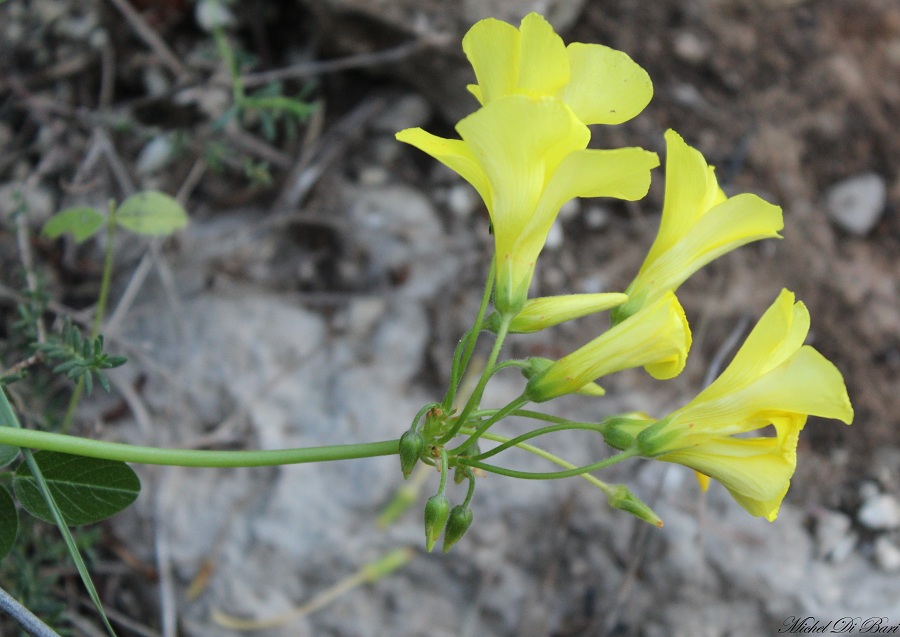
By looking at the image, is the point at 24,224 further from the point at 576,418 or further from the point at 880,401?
the point at 880,401

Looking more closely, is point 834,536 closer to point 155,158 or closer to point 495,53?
point 495,53

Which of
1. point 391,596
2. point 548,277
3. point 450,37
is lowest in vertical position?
point 391,596

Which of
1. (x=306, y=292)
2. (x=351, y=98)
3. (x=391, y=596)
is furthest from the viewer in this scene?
(x=351, y=98)

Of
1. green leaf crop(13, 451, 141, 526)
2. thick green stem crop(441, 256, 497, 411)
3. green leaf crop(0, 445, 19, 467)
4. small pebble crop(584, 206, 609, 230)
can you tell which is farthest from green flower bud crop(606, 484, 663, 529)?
small pebble crop(584, 206, 609, 230)

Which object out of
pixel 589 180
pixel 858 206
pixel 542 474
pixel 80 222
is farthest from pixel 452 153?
pixel 858 206

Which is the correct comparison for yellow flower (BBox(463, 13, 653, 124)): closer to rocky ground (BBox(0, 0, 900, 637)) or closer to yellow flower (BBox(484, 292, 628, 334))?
yellow flower (BBox(484, 292, 628, 334))

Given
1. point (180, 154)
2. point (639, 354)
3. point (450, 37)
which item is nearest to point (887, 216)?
point (450, 37)
